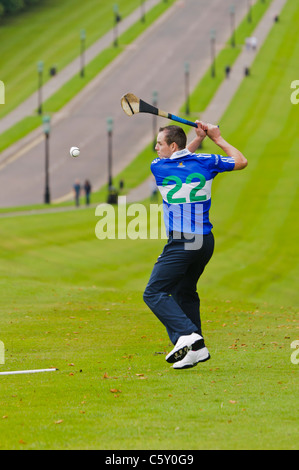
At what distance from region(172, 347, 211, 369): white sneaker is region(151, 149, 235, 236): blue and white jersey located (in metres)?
1.62

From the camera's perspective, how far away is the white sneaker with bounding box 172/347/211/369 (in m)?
11.0

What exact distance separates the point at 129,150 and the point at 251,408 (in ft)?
242

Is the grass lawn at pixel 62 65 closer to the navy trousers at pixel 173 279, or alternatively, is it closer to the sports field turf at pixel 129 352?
the sports field turf at pixel 129 352

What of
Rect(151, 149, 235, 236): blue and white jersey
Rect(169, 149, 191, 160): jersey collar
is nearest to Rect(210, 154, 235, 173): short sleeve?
Rect(151, 149, 235, 236): blue and white jersey

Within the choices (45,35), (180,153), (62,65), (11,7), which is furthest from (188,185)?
(11,7)

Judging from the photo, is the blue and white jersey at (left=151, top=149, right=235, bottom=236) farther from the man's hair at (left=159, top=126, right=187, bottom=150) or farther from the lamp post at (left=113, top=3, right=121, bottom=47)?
the lamp post at (left=113, top=3, right=121, bottom=47)

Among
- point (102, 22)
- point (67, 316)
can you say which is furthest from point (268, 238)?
point (102, 22)

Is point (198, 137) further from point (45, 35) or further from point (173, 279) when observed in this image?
point (45, 35)

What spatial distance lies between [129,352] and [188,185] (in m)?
3.68

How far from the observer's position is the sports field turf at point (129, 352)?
8.30 m

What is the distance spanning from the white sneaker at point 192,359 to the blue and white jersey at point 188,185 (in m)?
1.62

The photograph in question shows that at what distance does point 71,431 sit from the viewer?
8.29m
